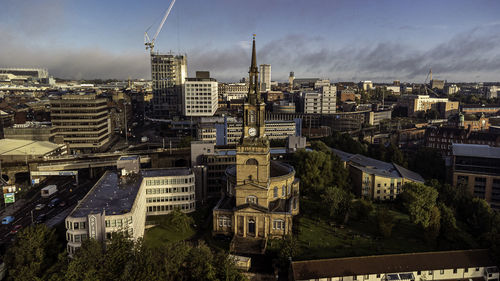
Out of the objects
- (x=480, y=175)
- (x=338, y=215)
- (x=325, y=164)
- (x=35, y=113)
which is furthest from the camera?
(x=35, y=113)

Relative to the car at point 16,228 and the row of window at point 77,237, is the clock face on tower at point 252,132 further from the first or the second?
the car at point 16,228

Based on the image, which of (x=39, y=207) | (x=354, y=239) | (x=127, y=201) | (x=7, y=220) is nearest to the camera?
(x=127, y=201)

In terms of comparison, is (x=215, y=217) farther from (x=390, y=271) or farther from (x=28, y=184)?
(x=28, y=184)

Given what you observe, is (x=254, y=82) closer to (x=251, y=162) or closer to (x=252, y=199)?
(x=251, y=162)

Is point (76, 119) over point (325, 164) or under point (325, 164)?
over

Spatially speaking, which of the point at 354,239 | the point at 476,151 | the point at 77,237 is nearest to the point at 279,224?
the point at 354,239

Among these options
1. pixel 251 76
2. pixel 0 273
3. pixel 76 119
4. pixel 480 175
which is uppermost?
pixel 251 76

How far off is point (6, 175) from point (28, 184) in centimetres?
727

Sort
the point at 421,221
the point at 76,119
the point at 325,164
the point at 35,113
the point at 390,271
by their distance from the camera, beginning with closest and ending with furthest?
1. the point at 390,271
2. the point at 421,221
3. the point at 325,164
4. the point at 76,119
5. the point at 35,113

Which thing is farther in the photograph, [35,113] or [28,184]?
[35,113]

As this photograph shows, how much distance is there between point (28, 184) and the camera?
92.8 m

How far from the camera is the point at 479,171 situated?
294 ft

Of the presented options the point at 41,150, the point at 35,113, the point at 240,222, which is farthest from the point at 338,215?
the point at 35,113

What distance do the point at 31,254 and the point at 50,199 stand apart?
1461 inches
